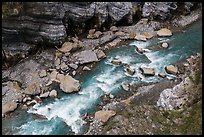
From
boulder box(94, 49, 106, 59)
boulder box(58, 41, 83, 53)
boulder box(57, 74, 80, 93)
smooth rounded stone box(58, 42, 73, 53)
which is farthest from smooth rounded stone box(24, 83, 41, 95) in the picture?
boulder box(94, 49, 106, 59)

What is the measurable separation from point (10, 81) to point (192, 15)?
22071 millimetres

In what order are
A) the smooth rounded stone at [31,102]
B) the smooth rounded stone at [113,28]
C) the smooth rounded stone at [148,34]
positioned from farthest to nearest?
the smooth rounded stone at [113,28], the smooth rounded stone at [148,34], the smooth rounded stone at [31,102]

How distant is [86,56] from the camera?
123ft

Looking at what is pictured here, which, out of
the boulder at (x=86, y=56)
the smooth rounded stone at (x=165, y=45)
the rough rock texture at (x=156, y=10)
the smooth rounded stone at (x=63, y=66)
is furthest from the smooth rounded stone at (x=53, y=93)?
the rough rock texture at (x=156, y=10)

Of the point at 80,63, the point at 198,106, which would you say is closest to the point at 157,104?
the point at 198,106

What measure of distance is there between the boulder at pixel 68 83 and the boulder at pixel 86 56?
9.05ft

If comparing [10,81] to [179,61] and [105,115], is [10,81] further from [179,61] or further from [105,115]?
[179,61]

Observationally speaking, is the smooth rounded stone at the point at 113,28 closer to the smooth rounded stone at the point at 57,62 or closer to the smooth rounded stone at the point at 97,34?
the smooth rounded stone at the point at 97,34

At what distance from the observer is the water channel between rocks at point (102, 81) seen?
3016 cm

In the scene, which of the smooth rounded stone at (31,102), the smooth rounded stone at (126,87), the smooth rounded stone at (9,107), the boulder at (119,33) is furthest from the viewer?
the boulder at (119,33)

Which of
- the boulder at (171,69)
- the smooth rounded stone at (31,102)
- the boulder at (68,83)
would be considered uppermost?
the boulder at (171,69)

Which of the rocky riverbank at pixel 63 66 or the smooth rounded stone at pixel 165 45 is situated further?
the smooth rounded stone at pixel 165 45

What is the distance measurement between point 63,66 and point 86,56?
8.32 ft

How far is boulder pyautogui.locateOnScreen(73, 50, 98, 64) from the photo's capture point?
3691 cm
